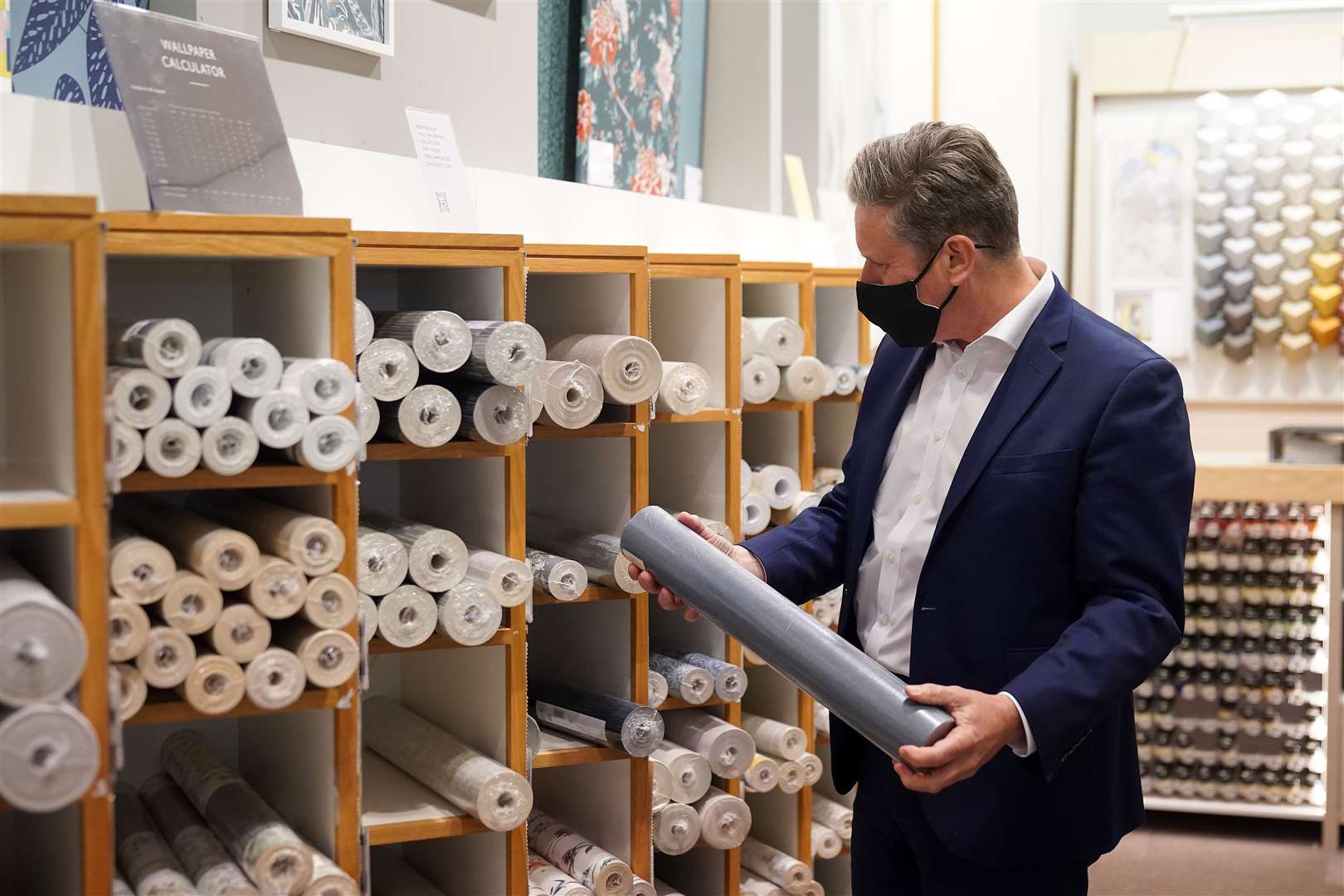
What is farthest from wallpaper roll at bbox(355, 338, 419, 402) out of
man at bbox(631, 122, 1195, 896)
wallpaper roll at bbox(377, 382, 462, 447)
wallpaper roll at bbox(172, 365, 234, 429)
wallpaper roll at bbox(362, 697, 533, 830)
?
wallpaper roll at bbox(362, 697, 533, 830)

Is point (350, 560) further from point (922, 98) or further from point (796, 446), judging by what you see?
point (922, 98)

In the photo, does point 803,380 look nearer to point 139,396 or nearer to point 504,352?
point 504,352

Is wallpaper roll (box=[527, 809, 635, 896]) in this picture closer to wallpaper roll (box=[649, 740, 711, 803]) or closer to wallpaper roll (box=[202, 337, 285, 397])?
wallpaper roll (box=[649, 740, 711, 803])

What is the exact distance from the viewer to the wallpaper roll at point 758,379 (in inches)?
124

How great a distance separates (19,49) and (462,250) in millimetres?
752

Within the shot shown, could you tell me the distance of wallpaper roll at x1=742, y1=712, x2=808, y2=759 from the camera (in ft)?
10.6

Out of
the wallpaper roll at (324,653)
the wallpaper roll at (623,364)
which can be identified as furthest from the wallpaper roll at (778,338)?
the wallpaper roll at (324,653)

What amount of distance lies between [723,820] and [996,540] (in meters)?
1.23

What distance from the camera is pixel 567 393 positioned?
8.25 feet

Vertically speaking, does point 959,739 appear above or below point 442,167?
below

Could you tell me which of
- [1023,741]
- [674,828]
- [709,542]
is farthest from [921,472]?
[674,828]

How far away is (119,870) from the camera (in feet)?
6.64

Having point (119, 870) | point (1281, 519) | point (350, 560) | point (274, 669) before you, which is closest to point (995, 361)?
point (350, 560)

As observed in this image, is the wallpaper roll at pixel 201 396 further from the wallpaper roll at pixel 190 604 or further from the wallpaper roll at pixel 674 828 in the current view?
the wallpaper roll at pixel 674 828
